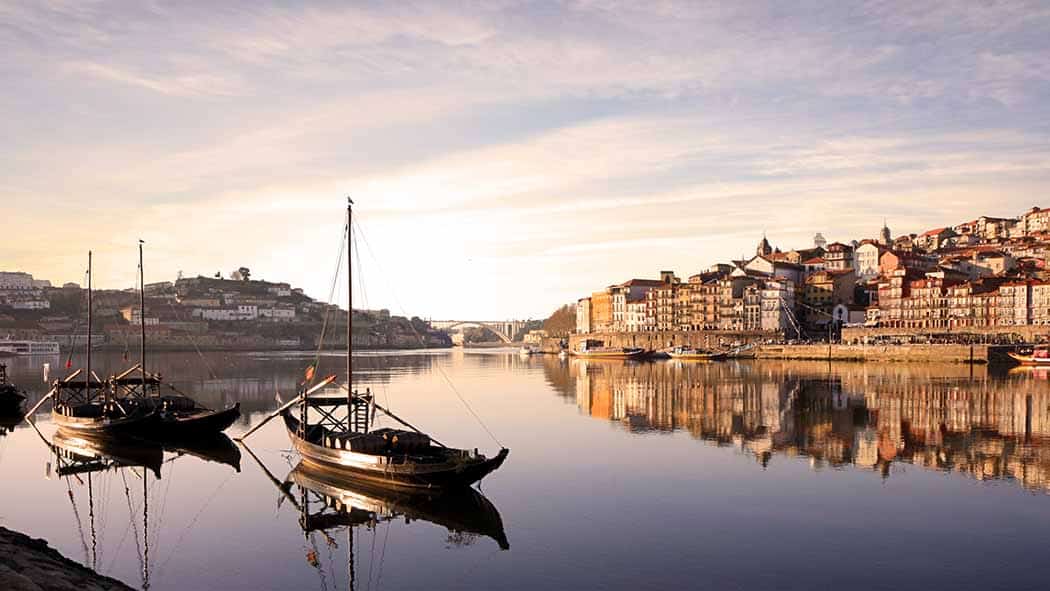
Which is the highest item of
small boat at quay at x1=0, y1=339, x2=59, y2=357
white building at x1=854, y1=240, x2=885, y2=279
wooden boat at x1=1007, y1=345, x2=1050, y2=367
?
white building at x1=854, y1=240, x2=885, y2=279

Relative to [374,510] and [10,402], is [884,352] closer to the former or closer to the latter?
[10,402]

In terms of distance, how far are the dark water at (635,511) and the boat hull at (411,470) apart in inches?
34.7

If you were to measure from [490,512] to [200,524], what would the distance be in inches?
296

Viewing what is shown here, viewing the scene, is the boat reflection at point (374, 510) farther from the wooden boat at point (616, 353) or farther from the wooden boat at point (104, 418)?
the wooden boat at point (616, 353)

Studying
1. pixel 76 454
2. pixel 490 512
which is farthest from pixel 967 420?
pixel 76 454

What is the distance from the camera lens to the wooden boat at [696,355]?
11531 centimetres

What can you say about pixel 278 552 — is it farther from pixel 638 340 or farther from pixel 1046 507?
pixel 638 340

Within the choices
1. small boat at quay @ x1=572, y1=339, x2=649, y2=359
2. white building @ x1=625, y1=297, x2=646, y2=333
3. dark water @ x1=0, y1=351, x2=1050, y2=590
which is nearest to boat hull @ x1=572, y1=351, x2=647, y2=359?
small boat at quay @ x1=572, y1=339, x2=649, y2=359

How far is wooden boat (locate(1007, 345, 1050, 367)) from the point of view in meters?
87.7

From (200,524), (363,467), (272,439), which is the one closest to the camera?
(200,524)

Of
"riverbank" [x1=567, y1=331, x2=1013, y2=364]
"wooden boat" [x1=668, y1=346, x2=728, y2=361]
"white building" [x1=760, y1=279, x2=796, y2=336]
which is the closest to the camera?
"riverbank" [x1=567, y1=331, x2=1013, y2=364]

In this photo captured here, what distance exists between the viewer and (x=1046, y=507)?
23906 millimetres

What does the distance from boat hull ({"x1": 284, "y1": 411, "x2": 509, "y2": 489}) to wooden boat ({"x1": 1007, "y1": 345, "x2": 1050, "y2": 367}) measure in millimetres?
79637

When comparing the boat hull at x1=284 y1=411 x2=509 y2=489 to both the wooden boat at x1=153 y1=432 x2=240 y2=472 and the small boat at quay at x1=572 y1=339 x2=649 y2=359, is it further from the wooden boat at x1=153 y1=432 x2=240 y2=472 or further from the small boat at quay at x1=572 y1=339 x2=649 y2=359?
the small boat at quay at x1=572 y1=339 x2=649 y2=359
